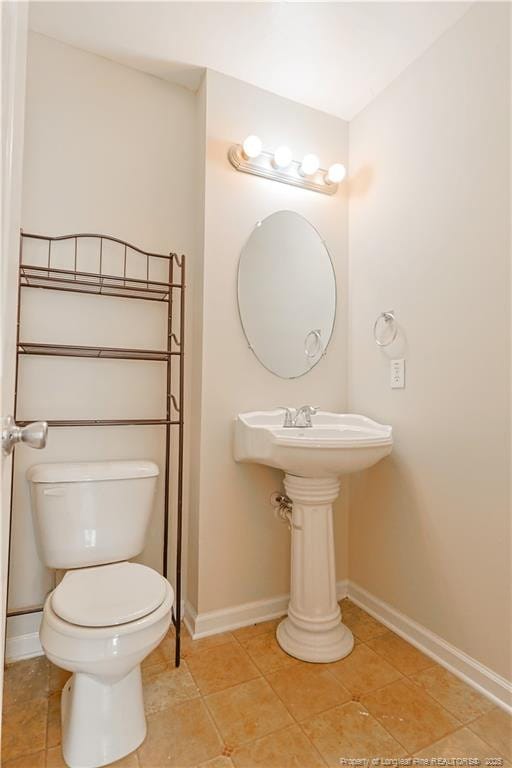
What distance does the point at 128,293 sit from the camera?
184 cm

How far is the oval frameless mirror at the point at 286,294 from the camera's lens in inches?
76.9

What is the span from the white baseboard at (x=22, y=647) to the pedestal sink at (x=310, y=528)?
37.4 inches

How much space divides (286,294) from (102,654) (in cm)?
157

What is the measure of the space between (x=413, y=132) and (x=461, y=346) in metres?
0.97

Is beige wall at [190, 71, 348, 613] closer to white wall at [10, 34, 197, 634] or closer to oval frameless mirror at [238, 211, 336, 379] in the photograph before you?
oval frameless mirror at [238, 211, 336, 379]

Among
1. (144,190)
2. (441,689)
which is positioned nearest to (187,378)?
(144,190)

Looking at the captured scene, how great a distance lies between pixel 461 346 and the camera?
1574 millimetres

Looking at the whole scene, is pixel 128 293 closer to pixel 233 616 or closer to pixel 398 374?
pixel 398 374

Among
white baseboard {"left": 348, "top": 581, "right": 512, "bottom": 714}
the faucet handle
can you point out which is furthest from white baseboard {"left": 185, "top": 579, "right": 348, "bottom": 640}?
the faucet handle

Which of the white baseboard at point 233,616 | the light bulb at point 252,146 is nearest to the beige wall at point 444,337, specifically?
the white baseboard at point 233,616

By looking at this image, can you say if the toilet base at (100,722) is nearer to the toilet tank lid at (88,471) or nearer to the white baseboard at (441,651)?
the toilet tank lid at (88,471)

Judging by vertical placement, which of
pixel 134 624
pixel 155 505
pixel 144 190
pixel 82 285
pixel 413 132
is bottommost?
pixel 134 624

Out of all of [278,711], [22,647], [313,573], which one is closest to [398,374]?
[313,573]

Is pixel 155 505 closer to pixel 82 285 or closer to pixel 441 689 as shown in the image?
pixel 82 285
